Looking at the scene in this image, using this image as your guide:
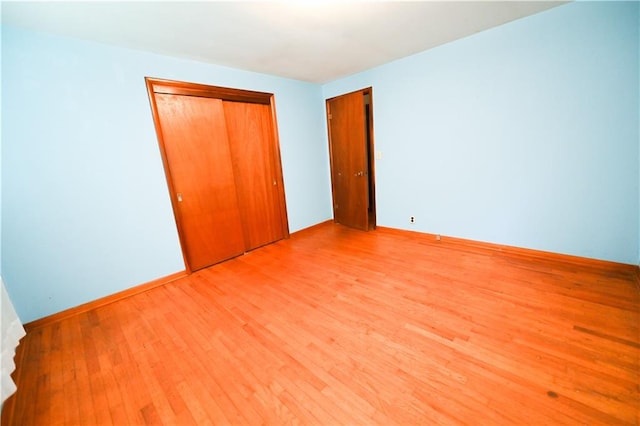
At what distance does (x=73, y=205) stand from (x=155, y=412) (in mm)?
1919

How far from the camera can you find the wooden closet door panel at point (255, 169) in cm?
321

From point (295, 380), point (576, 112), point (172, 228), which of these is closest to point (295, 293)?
point (295, 380)

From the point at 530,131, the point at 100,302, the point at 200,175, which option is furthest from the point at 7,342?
the point at 530,131

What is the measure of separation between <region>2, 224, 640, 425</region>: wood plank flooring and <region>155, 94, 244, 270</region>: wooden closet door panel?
2.07 feet

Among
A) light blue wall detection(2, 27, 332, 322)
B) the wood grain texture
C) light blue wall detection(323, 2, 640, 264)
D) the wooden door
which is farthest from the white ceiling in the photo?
the wood grain texture

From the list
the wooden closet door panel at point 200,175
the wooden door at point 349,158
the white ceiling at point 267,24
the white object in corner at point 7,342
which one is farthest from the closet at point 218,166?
→ the white object in corner at point 7,342

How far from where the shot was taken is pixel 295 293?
2350 millimetres

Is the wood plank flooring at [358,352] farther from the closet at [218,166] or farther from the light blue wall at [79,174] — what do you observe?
the closet at [218,166]

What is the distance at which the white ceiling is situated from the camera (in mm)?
1760

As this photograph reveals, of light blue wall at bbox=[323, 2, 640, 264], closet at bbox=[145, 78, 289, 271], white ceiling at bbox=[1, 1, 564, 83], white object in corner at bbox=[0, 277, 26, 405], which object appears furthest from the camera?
closet at bbox=[145, 78, 289, 271]

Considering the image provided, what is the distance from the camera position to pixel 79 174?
2.13 meters

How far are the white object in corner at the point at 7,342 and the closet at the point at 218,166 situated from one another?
51.9 inches

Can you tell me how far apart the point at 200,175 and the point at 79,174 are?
1.02 m

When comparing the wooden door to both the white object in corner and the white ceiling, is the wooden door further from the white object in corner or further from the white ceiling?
the white object in corner
